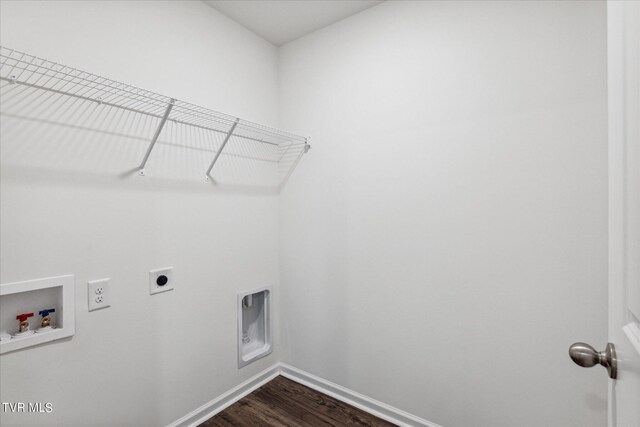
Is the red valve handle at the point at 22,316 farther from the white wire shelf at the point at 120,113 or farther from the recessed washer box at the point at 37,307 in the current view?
the white wire shelf at the point at 120,113

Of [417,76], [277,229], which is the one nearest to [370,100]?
[417,76]

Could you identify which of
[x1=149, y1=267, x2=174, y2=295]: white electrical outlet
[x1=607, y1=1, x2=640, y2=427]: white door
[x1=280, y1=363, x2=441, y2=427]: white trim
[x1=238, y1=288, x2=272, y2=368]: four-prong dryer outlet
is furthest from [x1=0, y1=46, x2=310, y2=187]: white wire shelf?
[x1=280, y1=363, x2=441, y2=427]: white trim

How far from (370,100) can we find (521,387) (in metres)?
1.58

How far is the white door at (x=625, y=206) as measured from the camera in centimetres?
49

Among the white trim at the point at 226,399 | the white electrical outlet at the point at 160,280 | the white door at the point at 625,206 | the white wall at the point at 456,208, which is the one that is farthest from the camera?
the white trim at the point at 226,399

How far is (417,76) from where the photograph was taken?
162 cm

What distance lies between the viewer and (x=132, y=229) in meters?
1.45

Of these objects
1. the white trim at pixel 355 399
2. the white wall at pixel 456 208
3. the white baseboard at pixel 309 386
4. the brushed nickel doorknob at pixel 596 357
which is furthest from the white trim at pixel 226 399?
the brushed nickel doorknob at pixel 596 357

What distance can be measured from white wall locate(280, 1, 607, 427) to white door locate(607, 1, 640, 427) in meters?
0.72

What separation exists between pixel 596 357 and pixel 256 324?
188cm

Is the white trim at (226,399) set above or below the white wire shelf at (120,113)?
below

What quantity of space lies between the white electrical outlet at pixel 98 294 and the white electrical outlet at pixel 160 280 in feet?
0.60

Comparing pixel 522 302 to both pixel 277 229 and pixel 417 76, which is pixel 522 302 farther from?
pixel 277 229

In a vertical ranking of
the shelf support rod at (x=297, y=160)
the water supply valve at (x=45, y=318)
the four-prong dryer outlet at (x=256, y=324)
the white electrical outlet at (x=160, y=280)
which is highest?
the shelf support rod at (x=297, y=160)
